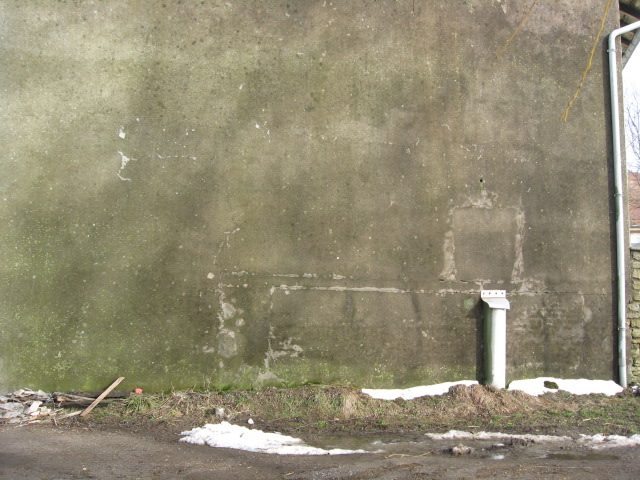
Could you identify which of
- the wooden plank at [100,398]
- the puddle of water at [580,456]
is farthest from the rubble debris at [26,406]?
the puddle of water at [580,456]

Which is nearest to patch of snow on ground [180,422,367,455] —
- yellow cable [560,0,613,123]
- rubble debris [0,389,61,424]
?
rubble debris [0,389,61,424]

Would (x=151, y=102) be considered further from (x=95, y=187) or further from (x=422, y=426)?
(x=422, y=426)

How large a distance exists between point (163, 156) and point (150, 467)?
9.24 feet

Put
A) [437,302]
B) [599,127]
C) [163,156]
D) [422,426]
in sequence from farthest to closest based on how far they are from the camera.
→ [599,127] < [437,302] < [163,156] < [422,426]

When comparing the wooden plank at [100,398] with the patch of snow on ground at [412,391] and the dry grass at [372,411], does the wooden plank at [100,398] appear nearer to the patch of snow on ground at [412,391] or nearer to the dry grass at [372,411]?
the dry grass at [372,411]

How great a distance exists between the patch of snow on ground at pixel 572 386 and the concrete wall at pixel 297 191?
0.09 m

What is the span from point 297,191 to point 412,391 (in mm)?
2318

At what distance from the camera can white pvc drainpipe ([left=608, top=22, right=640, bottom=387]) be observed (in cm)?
574

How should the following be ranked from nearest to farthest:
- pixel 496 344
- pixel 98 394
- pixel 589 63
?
pixel 98 394, pixel 496 344, pixel 589 63

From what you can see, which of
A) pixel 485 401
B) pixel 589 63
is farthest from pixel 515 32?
pixel 485 401

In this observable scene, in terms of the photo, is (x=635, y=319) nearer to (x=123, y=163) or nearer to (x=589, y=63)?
(x=589, y=63)

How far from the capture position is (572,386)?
5.59 meters

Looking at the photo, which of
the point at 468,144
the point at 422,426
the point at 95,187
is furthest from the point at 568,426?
the point at 95,187

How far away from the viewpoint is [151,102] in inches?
202
